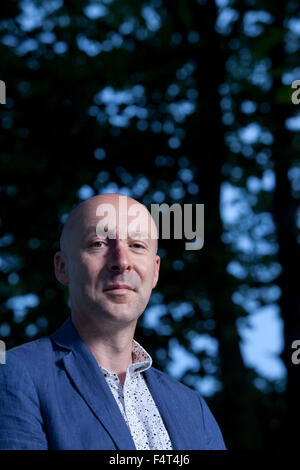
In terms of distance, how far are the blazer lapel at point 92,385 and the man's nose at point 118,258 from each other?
38cm

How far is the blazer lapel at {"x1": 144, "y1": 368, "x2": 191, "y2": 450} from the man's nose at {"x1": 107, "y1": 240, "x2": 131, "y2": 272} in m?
0.65

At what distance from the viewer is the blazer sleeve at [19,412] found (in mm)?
2635

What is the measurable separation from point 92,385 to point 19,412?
38 cm

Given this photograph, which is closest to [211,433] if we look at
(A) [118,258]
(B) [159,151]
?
(A) [118,258]

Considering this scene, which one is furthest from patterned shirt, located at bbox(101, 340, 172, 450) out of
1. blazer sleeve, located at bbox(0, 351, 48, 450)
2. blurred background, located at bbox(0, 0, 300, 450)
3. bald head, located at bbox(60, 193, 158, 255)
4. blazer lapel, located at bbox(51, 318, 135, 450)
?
blurred background, located at bbox(0, 0, 300, 450)

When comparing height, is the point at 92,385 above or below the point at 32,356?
below

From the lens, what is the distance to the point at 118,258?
3.15m

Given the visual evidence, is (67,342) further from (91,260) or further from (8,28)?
(8,28)

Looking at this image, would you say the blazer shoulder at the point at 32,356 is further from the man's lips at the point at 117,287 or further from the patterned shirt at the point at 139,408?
the man's lips at the point at 117,287

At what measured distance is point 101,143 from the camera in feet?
26.9

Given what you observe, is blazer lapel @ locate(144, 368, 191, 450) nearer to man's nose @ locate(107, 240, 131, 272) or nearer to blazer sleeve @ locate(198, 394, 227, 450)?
blazer sleeve @ locate(198, 394, 227, 450)

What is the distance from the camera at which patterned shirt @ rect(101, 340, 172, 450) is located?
2994mm

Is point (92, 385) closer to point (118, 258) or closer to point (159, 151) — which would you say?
point (118, 258)
